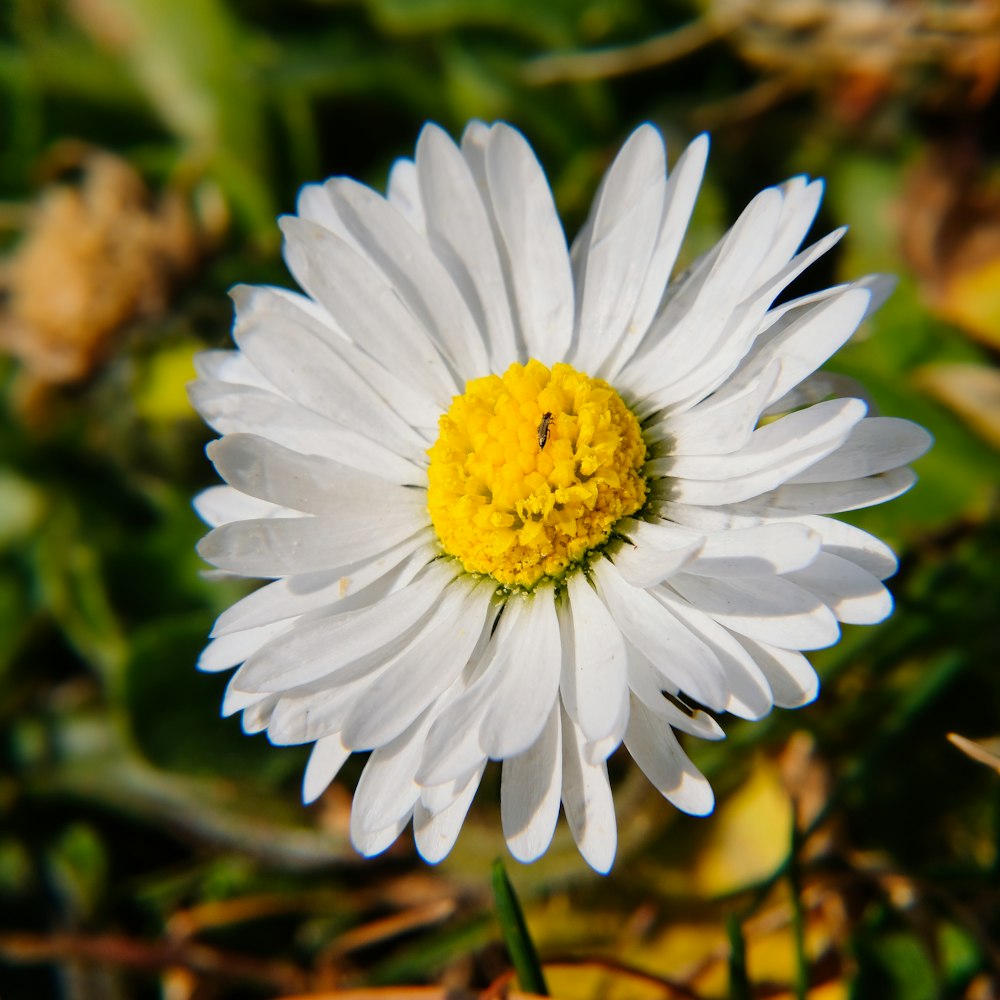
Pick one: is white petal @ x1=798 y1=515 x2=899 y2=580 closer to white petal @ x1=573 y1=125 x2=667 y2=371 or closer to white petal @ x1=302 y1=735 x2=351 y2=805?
white petal @ x1=573 y1=125 x2=667 y2=371

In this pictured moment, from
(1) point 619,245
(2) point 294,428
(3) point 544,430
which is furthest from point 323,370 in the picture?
(1) point 619,245

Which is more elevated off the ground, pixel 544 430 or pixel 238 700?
pixel 544 430

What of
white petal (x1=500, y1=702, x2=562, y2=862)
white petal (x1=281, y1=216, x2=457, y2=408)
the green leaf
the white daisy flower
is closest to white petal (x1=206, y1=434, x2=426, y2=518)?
the white daisy flower

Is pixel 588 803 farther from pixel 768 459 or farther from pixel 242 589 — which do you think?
pixel 242 589

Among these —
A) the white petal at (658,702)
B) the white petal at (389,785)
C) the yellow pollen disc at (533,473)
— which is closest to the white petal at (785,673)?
the white petal at (658,702)

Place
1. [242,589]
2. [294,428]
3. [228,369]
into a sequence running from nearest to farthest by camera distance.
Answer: [294,428], [228,369], [242,589]

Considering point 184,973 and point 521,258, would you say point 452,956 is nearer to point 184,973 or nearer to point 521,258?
point 184,973

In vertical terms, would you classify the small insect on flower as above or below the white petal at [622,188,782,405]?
below
